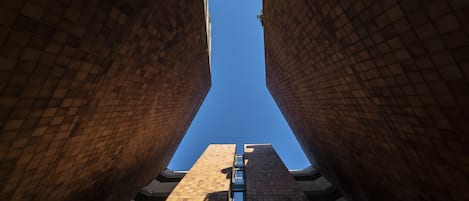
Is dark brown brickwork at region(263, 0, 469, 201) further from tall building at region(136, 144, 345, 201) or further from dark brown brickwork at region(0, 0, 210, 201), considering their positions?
tall building at region(136, 144, 345, 201)

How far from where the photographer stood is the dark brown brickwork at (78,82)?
2428 millimetres

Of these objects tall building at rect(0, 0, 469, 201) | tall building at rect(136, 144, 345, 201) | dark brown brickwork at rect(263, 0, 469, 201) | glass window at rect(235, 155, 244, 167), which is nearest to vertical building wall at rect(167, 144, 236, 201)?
tall building at rect(136, 144, 345, 201)

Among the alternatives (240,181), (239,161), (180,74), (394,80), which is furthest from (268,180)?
(394,80)

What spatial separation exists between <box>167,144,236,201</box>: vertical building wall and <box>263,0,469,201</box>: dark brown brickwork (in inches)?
266

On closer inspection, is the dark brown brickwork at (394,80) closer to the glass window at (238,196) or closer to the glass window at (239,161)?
the glass window at (238,196)

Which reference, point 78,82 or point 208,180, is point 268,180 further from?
point 78,82

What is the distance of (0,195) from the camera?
10.7ft

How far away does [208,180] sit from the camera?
35.3 ft

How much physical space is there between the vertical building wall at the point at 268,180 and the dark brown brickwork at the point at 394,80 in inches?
151

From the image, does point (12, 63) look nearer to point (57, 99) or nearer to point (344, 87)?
point (57, 99)

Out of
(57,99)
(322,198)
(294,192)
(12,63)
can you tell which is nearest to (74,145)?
(57,99)

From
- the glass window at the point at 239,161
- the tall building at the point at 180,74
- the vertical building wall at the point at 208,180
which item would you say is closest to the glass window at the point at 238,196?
the vertical building wall at the point at 208,180

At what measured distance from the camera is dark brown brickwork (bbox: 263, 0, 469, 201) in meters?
2.45

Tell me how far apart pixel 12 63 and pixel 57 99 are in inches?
43.0
